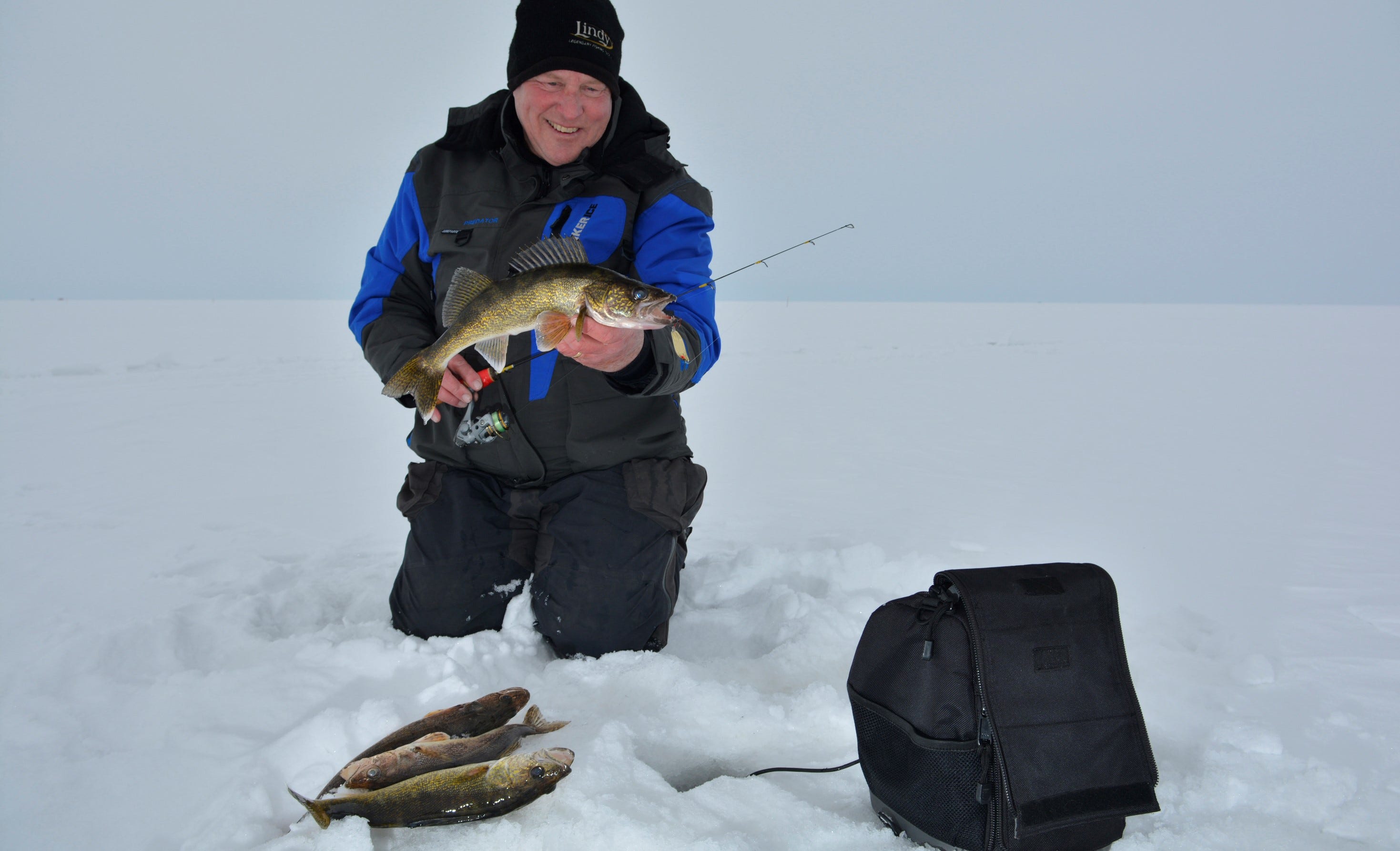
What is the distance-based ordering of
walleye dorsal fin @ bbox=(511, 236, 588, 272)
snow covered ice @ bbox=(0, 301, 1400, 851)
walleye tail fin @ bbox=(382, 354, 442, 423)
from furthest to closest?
walleye tail fin @ bbox=(382, 354, 442, 423), walleye dorsal fin @ bbox=(511, 236, 588, 272), snow covered ice @ bbox=(0, 301, 1400, 851)

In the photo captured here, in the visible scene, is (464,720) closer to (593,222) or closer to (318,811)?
(318,811)

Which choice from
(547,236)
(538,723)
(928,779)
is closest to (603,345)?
(547,236)

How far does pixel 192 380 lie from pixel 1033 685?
1150 centimetres

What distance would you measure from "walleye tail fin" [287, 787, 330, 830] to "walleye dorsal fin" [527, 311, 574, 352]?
4.26ft

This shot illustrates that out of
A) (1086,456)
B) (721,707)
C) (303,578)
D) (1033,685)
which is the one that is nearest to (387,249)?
(303,578)

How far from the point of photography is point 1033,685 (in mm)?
1779

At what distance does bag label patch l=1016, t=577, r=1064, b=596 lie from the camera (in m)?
1.83

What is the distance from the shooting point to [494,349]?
276 cm

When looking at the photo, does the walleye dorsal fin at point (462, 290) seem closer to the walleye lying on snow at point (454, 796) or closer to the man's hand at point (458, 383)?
the man's hand at point (458, 383)

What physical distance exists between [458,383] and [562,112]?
44.0 inches

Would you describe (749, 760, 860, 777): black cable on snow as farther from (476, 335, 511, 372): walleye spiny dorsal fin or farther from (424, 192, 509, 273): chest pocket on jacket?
(424, 192, 509, 273): chest pocket on jacket

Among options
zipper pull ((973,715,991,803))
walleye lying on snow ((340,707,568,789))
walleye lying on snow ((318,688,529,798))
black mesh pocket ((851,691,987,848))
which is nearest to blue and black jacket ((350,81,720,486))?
walleye lying on snow ((318,688,529,798))

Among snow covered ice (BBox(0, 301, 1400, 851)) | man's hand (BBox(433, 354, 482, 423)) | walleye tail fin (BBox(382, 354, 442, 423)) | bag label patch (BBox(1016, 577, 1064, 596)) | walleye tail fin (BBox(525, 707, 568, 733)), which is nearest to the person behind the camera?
bag label patch (BBox(1016, 577, 1064, 596))

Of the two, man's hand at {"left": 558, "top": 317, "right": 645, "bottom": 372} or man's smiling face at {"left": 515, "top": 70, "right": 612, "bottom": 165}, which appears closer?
man's hand at {"left": 558, "top": 317, "right": 645, "bottom": 372}
